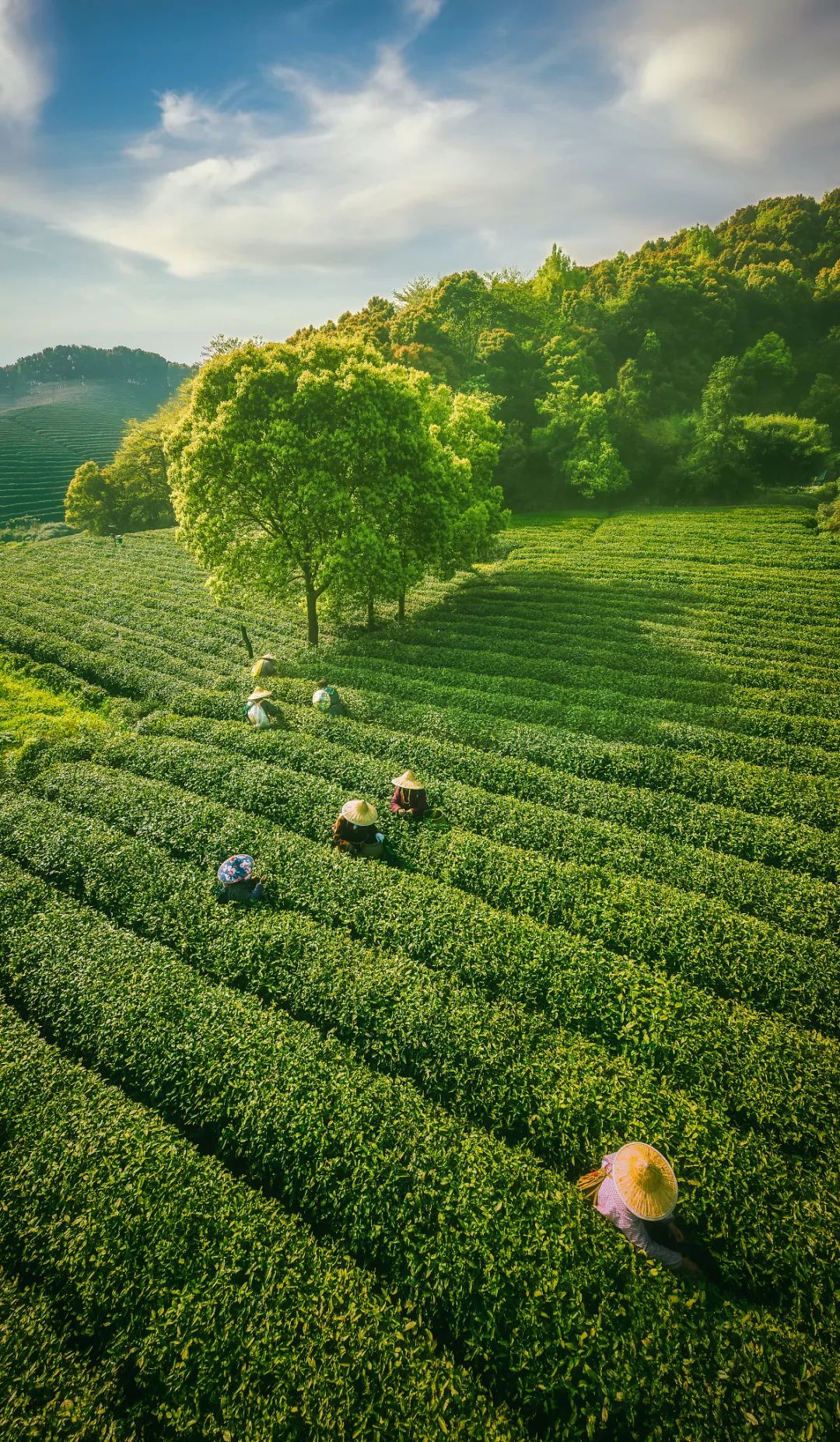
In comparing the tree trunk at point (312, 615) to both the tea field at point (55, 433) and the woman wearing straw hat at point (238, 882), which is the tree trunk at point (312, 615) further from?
the tea field at point (55, 433)

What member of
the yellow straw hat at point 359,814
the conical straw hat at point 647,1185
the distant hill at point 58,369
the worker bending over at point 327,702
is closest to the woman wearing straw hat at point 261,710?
the worker bending over at point 327,702

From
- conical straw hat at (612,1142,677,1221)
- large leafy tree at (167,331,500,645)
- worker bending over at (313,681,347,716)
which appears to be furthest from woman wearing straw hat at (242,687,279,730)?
conical straw hat at (612,1142,677,1221)

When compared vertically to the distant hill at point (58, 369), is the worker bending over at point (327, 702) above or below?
below

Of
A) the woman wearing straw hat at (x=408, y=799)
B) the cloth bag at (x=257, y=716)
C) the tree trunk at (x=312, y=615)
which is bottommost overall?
the woman wearing straw hat at (x=408, y=799)

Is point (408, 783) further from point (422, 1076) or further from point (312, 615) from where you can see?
point (312, 615)

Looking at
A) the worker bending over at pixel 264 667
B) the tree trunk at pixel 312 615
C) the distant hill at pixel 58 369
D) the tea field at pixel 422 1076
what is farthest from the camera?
the distant hill at pixel 58 369

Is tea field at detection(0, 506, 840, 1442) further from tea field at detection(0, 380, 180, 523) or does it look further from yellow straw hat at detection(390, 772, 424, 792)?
tea field at detection(0, 380, 180, 523)

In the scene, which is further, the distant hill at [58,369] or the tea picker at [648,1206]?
the distant hill at [58,369]

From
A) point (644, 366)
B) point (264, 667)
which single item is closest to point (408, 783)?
point (264, 667)
